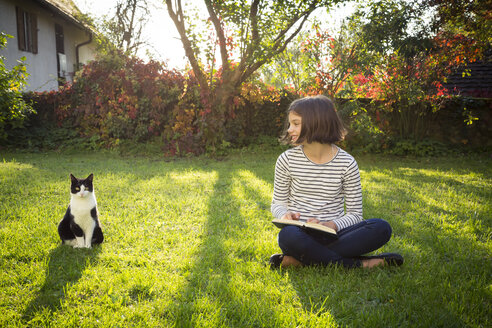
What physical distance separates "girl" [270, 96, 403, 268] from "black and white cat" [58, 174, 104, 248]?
1.54 m

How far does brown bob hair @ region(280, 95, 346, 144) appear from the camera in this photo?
221cm

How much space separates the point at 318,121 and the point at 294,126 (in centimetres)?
19

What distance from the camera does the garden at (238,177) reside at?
1892 mm

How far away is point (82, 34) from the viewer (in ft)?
51.7

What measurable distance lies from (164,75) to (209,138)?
2290 mm

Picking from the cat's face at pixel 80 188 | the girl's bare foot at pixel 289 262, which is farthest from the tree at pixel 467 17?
the cat's face at pixel 80 188

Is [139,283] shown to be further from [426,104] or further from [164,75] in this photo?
[426,104]

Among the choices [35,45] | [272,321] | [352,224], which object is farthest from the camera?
[35,45]

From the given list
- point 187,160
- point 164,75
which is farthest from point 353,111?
point 164,75

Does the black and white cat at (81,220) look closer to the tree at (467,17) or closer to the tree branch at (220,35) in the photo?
the tree branch at (220,35)

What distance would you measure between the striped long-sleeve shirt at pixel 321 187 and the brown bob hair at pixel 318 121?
7.3 inches

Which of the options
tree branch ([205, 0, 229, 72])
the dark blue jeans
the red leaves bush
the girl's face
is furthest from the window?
the dark blue jeans

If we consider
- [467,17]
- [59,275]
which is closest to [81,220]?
[59,275]

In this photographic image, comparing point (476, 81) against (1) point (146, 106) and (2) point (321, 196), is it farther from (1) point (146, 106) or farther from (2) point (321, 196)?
(2) point (321, 196)
